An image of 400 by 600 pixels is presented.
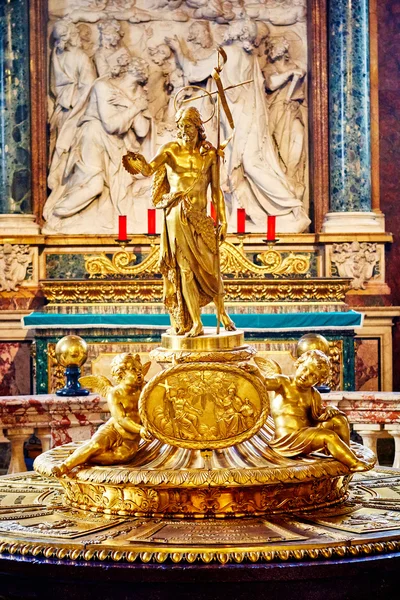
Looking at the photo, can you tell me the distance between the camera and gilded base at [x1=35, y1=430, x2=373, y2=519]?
4.71m

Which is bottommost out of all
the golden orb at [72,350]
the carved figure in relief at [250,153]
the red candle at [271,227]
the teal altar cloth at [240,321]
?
the golden orb at [72,350]

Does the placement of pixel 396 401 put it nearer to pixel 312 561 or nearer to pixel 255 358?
pixel 255 358

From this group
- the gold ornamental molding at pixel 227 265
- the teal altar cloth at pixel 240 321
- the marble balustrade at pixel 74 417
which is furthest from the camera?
the gold ornamental molding at pixel 227 265

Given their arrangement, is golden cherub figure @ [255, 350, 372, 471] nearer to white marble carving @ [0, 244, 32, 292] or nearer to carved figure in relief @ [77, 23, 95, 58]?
white marble carving @ [0, 244, 32, 292]

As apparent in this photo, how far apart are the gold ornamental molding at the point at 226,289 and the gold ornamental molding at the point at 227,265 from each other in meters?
0.26

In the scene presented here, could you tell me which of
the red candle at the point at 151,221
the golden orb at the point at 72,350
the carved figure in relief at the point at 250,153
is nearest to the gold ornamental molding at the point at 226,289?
the red candle at the point at 151,221

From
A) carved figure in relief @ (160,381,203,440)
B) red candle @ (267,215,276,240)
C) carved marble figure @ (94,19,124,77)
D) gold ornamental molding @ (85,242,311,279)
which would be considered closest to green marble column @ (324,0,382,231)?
red candle @ (267,215,276,240)

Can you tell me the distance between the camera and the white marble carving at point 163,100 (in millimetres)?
11797

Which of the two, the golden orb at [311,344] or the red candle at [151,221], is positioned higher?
the red candle at [151,221]

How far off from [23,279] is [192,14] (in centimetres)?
298

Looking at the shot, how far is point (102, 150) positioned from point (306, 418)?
7.12 m

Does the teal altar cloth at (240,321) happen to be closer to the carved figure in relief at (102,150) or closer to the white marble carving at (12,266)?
the white marble carving at (12,266)

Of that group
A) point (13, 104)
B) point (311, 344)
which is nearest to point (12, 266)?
point (13, 104)

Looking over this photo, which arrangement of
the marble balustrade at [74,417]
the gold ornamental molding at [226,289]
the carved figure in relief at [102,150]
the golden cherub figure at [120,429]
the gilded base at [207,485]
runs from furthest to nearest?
the carved figure in relief at [102,150]
the gold ornamental molding at [226,289]
the marble balustrade at [74,417]
the golden cherub figure at [120,429]
the gilded base at [207,485]
